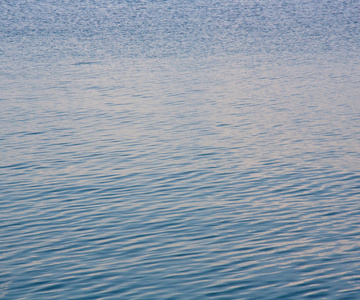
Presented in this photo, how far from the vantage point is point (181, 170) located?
23938 millimetres

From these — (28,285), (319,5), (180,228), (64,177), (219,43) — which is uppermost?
(319,5)

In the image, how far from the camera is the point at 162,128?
30.9 meters

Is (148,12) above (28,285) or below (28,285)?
above

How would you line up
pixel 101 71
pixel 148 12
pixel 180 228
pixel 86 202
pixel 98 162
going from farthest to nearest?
pixel 148 12 < pixel 101 71 < pixel 98 162 < pixel 86 202 < pixel 180 228

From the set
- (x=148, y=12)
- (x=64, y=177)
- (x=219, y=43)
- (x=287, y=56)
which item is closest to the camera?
(x=64, y=177)

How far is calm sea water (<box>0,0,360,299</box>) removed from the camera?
51.4 feet

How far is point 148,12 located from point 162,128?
142 feet

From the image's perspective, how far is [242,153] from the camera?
2611 cm

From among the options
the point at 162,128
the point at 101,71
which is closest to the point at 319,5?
the point at 101,71

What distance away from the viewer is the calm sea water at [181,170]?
1567 cm

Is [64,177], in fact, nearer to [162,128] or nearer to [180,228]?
[180,228]

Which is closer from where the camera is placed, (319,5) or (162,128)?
(162,128)

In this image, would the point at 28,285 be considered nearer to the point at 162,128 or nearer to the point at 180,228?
the point at 180,228

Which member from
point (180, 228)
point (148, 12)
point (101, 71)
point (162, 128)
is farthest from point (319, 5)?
point (180, 228)
